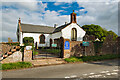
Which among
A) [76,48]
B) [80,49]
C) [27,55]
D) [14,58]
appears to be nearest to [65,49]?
[76,48]

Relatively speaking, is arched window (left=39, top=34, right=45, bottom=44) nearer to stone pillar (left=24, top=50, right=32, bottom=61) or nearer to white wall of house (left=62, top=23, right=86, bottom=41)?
white wall of house (left=62, top=23, right=86, bottom=41)

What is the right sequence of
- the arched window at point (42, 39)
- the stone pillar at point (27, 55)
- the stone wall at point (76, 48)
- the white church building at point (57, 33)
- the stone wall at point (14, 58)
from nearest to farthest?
the stone wall at point (14, 58)
the stone pillar at point (27, 55)
the stone wall at point (76, 48)
the white church building at point (57, 33)
the arched window at point (42, 39)

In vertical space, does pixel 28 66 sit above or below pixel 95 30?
below

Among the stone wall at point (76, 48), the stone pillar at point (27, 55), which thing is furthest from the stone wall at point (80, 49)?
the stone pillar at point (27, 55)

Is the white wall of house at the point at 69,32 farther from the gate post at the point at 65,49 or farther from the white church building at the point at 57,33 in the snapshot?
the gate post at the point at 65,49

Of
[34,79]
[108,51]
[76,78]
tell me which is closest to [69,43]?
[76,78]

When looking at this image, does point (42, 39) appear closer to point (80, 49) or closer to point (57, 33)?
point (57, 33)

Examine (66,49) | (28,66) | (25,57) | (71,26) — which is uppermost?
(71,26)

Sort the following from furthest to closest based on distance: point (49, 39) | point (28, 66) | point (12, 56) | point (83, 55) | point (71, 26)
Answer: point (49, 39), point (71, 26), point (83, 55), point (12, 56), point (28, 66)

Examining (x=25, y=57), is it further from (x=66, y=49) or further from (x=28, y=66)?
(x=66, y=49)

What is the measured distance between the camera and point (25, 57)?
28.8 feet

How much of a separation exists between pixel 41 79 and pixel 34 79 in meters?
A: 0.42

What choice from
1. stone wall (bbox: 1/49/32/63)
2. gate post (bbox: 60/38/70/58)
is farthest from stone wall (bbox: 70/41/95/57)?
stone wall (bbox: 1/49/32/63)

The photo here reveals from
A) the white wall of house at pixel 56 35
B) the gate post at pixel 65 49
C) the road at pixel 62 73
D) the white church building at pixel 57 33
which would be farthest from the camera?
the white wall of house at pixel 56 35
